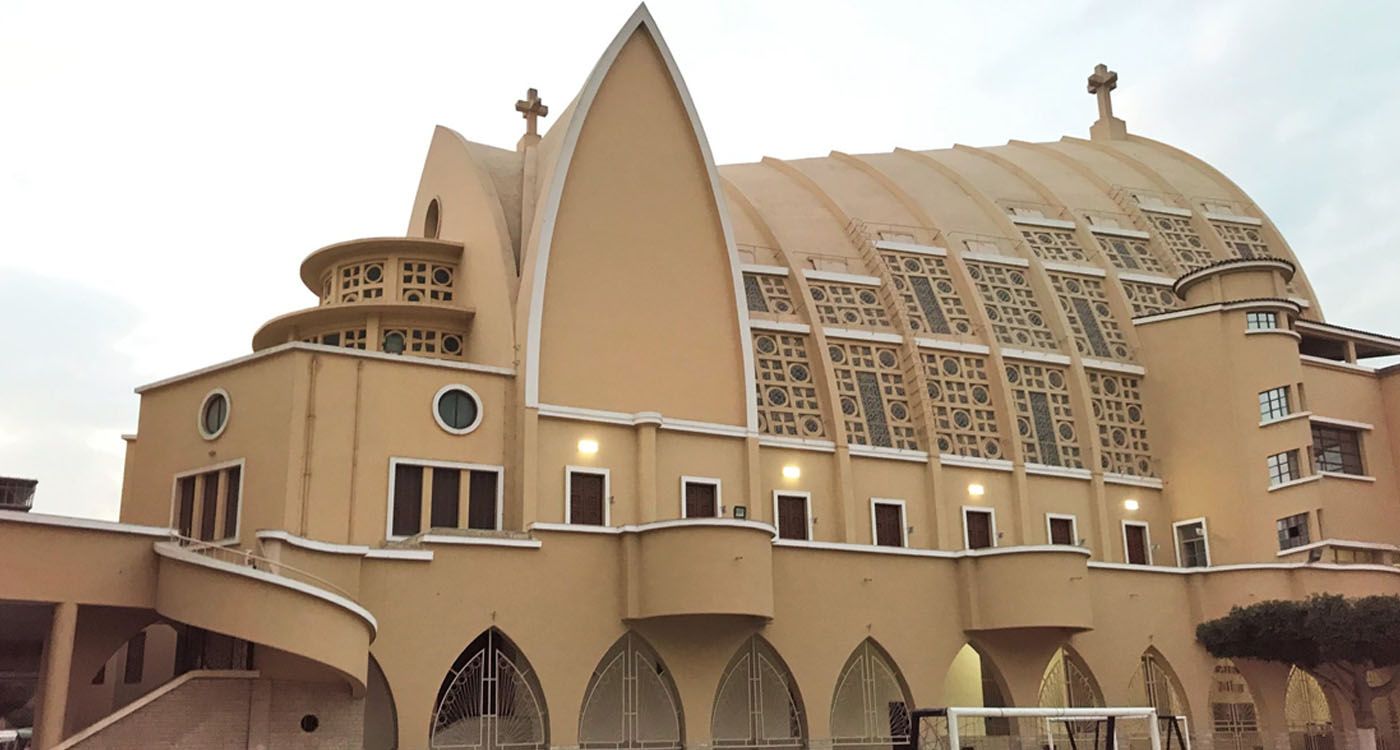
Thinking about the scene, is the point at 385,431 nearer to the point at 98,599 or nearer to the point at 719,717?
the point at 98,599

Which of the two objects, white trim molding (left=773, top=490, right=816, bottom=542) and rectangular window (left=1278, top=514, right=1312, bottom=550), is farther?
rectangular window (left=1278, top=514, right=1312, bottom=550)

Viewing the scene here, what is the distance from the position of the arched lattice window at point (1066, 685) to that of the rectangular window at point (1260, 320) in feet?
32.7

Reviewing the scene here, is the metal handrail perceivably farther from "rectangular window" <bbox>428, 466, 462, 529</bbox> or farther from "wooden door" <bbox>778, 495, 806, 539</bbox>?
"wooden door" <bbox>778, 495, 806, 539</bbox>

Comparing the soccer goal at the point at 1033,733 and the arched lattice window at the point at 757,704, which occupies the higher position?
the arched lattice window at the point at 757,704

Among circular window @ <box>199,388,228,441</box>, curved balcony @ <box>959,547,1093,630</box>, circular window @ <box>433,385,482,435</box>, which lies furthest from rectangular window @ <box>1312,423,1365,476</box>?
circular window @ <box>199,388,228,441</box>

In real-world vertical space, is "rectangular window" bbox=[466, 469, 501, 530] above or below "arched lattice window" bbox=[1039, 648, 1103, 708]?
above

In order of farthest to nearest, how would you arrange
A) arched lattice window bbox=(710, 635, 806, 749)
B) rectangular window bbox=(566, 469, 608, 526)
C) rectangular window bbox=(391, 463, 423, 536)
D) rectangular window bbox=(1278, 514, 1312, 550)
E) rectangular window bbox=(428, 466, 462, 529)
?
1. rectangular window bbox=(1278, 514, 1312, 550)
2. arched lattice window bbox=(710, 635, 806, 749)
3. rectangular window bbox=(566, 469, 608, 526)
4. rectangular window bbox=(428, 466, 462, 529)
5. rectangular window bbox=(391, 463, 423, 536)

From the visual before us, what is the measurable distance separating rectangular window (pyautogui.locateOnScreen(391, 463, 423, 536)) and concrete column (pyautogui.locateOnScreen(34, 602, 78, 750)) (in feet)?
22.7

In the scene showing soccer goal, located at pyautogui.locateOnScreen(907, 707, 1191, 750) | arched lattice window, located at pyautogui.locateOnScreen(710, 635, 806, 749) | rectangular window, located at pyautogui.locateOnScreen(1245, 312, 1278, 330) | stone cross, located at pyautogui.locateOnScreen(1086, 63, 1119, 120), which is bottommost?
soccer goal, located at pyautogui.locateOnScreen(907, 707, 1191, 750)

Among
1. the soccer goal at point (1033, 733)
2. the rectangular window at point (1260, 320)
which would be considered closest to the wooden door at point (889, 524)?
the soccer goal at point (1033, 733)

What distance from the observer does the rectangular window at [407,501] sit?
25922 mm

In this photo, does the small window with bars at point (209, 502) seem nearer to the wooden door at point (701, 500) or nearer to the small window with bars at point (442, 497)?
the small window with bars at point (442, 497)

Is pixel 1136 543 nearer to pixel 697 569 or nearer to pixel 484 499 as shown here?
pixel 697 569

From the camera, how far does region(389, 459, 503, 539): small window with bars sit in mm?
25984
